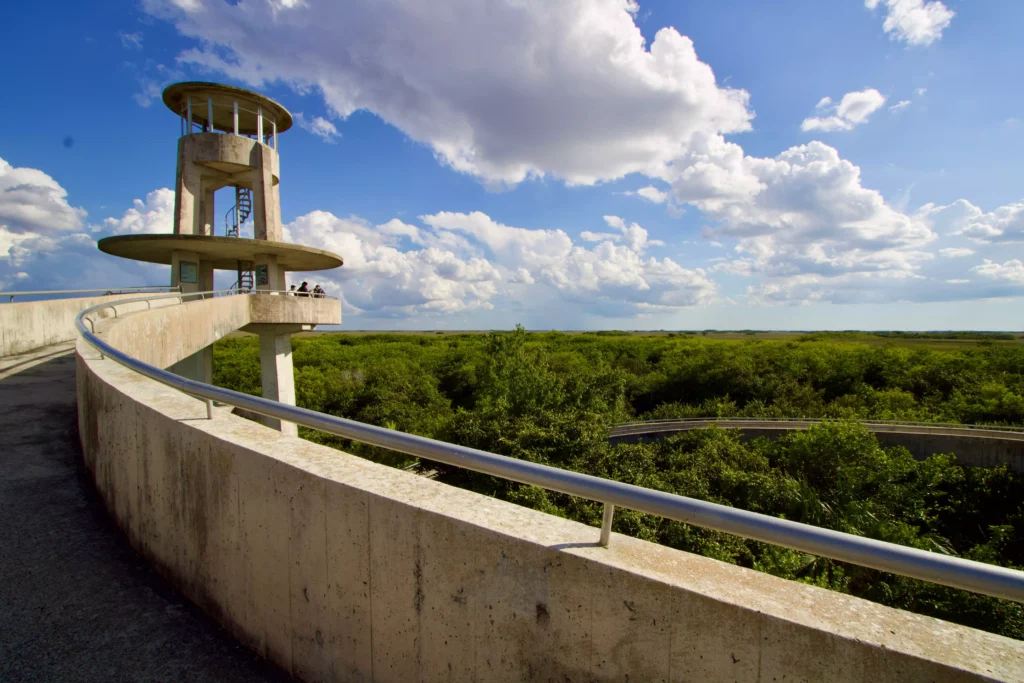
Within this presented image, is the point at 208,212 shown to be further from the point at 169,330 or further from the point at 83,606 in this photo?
the point at 83,606

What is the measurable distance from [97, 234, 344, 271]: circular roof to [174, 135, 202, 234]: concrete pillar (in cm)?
113

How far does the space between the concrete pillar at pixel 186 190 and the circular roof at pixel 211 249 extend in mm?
1130

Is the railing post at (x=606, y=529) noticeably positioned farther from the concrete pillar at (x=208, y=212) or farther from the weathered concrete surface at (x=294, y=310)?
the concrete pillar at (x=208, y=212)

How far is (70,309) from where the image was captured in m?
15.6

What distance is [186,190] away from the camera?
23.2 metres

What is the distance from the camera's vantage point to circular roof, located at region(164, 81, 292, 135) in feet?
77.3

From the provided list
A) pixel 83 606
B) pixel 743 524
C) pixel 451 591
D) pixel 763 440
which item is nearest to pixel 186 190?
pixel 83 606

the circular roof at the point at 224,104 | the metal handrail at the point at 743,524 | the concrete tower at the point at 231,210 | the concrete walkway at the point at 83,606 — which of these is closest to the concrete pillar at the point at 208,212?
the concrete tower at the point at 231,210

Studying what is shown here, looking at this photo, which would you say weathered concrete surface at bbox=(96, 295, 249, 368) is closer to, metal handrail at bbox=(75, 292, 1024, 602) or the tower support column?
Result: the tower support column

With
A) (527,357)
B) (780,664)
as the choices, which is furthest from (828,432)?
(780,664)

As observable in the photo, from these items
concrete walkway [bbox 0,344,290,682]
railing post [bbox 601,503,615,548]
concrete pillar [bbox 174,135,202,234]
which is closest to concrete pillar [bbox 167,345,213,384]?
concrete pillar [bbox 174,135,202,234]

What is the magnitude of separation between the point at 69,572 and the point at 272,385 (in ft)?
78.0

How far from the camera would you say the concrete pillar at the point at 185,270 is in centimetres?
2292

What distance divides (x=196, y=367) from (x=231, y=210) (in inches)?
343
